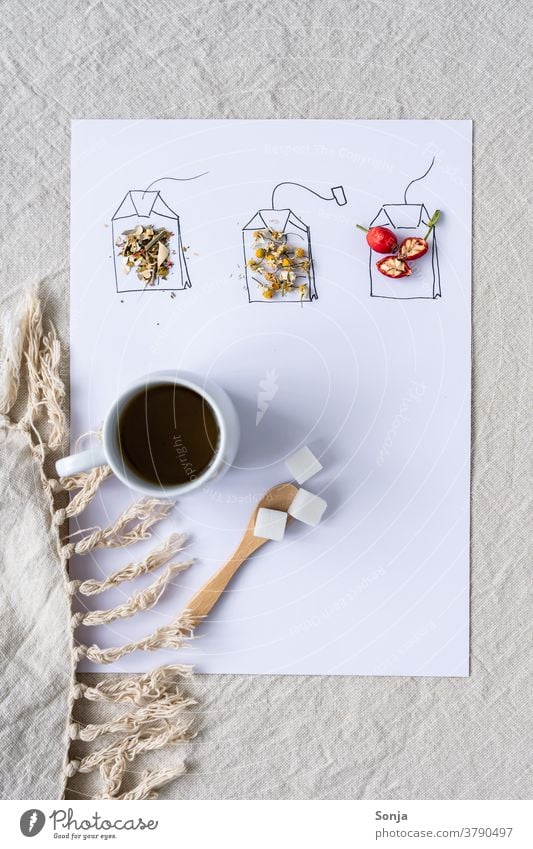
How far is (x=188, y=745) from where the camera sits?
578 millimetres

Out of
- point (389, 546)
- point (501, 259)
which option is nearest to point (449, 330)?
point (501, 259)

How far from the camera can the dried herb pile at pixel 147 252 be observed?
0.58 meters

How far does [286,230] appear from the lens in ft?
1.89

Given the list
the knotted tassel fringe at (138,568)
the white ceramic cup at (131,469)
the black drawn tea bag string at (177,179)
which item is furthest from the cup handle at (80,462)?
the black drawn tea bag string at (177,179)

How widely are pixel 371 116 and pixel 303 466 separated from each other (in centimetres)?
28

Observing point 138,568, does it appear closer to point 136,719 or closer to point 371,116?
point 136,719

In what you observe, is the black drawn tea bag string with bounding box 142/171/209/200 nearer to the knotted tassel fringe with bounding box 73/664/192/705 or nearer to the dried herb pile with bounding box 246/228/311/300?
the dried herb pile with bounding box 246/228/311/300

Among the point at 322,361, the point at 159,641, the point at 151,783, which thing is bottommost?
the point at 151,783

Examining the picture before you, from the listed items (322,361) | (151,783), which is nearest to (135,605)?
(151,783)

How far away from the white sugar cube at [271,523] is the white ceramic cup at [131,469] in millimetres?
66

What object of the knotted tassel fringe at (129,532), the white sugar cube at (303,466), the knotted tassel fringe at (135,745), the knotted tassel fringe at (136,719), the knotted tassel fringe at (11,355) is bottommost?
the knotted tassel fringe at (135,745)

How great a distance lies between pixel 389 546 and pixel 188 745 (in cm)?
23

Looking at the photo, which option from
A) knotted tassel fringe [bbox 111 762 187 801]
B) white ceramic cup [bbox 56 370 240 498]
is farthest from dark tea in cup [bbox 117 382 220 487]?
knotted tassel fringe [bbox 111 762 187 801]

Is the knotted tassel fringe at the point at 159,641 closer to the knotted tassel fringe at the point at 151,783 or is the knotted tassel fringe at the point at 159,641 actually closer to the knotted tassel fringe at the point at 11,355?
the knotted tassel fringe at the point at 151,783
